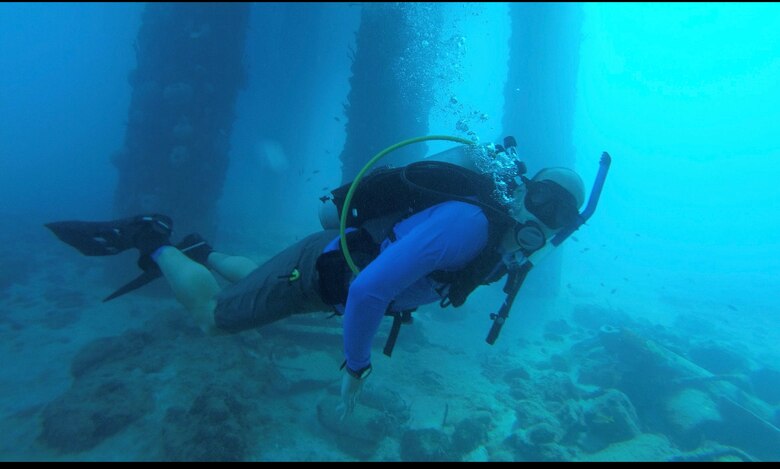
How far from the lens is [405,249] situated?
86.4 inches

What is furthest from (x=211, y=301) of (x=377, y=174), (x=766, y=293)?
(x=766, y=293)

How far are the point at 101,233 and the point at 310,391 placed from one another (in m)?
4.95

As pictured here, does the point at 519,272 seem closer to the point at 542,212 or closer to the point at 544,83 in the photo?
the point at 542,212

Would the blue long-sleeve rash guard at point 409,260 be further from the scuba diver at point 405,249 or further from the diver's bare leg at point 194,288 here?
the diver's bare leg at point 194,288

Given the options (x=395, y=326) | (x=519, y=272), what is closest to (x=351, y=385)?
(x=395, y=326)

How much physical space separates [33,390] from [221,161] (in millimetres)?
10694

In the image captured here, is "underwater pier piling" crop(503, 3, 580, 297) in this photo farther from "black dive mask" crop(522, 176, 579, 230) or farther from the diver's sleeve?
the diver's sleeve

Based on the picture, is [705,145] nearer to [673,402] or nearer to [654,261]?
[654,261]

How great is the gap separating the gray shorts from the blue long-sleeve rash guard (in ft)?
2.16

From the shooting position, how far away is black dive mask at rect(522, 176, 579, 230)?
8.55 feet

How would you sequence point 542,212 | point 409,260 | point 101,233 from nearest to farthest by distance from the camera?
1. point 409,260
2. point 542,212
3. point 101,233

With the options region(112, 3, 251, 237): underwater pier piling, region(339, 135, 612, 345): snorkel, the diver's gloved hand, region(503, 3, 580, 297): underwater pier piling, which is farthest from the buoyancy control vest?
region(503, 3, 580, 297): underwater pier piling

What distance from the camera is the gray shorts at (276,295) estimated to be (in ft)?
9.83

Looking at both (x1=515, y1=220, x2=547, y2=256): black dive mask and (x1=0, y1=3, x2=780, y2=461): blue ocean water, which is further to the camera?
(x1=0, y1=3, x2=780, y2=461): blue ocean water
